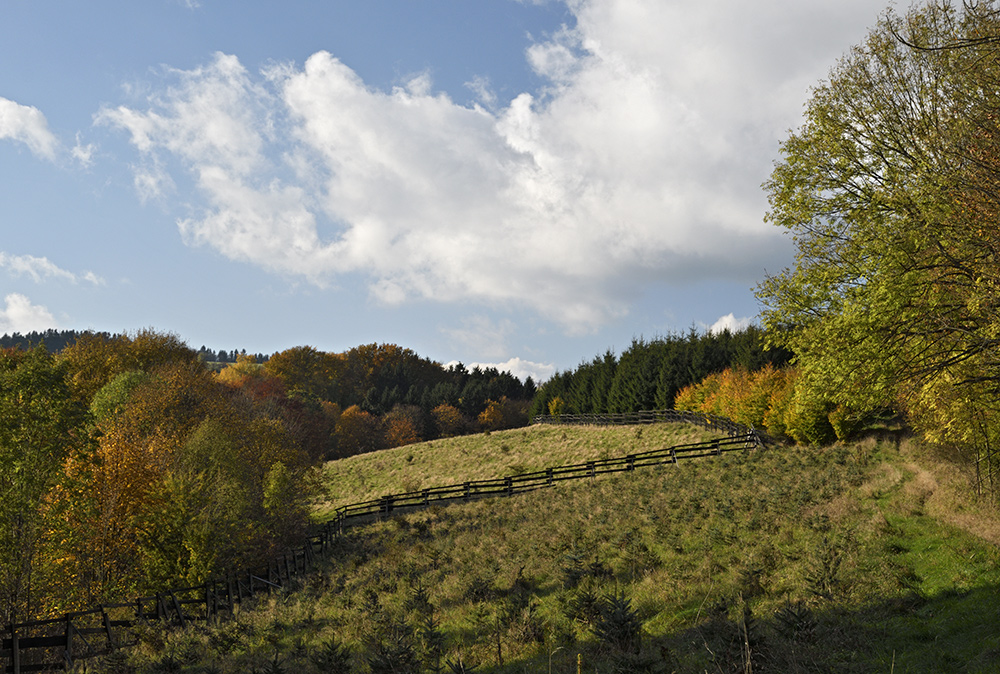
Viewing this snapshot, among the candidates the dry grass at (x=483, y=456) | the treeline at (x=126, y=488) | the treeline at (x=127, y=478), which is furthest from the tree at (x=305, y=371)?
the treeline at (x=126, y=488)

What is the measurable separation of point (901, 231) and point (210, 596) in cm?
2640

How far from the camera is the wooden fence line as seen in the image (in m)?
15.1

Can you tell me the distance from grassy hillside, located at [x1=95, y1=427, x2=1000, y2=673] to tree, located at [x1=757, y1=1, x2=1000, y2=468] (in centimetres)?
379

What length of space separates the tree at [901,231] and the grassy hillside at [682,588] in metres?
3.79

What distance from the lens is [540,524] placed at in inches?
953

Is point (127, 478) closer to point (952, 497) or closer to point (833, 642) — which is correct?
point (833, 642)

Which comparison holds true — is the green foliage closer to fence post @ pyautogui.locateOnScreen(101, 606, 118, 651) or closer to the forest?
the forest

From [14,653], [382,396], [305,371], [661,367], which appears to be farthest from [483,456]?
[305,371]

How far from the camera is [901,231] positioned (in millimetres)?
13109

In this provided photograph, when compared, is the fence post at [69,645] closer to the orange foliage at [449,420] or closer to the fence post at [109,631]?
the fence post at [109,631]

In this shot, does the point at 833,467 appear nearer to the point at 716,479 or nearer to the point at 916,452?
the point at 916,452

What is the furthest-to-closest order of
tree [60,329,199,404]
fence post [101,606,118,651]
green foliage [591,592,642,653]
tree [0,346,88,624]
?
tree [60,329,199,404] < tree [0,346,88,624] < fence post [101,606,118,651] < green foliage [591,592,642,653]

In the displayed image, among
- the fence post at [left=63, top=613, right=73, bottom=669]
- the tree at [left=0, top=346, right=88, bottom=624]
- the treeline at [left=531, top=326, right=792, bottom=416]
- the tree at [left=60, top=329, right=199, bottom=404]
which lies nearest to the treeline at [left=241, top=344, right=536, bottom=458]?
the tree at [left=60, top=329, right=199, bottom=404]

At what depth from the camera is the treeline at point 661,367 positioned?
52.1 meters
